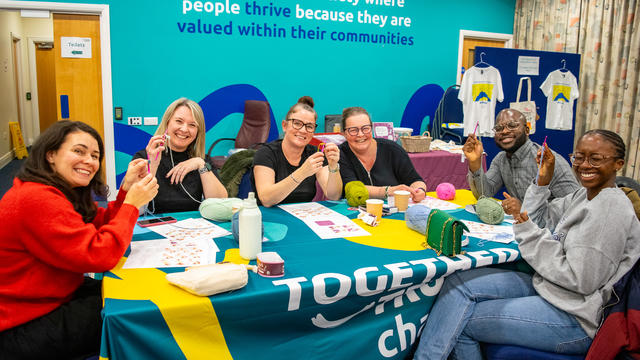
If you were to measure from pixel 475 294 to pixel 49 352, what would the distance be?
1374 millimetres

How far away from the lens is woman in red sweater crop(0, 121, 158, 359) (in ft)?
4.06

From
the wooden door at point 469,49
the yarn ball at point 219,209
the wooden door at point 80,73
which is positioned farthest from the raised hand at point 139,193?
the wooden door at point 469,49

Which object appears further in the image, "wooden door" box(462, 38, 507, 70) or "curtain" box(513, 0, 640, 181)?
Answer: "wooden door" box(462, 38, 507, 70)

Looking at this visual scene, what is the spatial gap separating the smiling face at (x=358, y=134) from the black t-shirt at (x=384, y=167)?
0.23 feet

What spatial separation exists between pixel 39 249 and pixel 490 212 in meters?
1.74

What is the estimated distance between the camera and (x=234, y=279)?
126 centimetres

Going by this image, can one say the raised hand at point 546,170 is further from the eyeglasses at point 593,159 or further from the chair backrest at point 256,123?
the chair backrest at point 256,123

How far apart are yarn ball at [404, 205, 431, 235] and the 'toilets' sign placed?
4.43 m

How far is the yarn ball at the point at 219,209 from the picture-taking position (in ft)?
6.28

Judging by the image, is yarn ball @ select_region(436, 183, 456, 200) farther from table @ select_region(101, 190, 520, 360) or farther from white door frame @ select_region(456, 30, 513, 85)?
white door frame @ select_region(456, 30, 513, 85)

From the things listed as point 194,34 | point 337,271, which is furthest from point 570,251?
point 194,34

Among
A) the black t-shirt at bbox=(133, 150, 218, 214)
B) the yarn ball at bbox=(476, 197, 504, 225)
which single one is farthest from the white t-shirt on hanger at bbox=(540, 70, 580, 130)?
the black t-shirt at bbox=(133, 150, 218, 214)

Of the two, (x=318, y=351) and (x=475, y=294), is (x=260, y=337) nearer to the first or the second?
(x=318, y=351)

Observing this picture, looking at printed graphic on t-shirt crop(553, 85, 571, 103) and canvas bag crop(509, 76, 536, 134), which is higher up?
printed graphic on t-shirt crop(553, 85, 571, 103)
